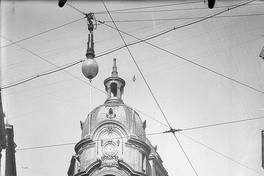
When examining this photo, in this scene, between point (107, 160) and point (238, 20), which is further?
point (107, 160)

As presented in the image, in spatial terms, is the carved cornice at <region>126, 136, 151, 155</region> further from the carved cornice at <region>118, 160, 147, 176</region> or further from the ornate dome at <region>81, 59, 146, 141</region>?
the carved cornice at <region>118, 160, 147, 176</region>

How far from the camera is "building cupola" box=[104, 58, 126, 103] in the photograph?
4244 centimetres

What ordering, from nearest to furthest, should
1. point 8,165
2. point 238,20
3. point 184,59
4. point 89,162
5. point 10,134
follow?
1. point 238,20
2. point 184,59
3. point 10,134
4. point 8,165
5. point 89,162

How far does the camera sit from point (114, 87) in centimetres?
4338

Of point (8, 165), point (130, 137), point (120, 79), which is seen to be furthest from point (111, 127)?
point (8, 165)

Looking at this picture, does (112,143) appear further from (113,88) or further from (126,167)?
(113,88)

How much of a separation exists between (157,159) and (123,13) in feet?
104

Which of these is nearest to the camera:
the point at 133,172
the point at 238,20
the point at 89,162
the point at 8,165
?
the point at 238,20

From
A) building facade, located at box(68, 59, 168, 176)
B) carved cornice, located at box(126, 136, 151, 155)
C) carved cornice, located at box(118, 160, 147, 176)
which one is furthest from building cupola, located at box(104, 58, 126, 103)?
carved cornice, located at box(118, 160, 147, 176)

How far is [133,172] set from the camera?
122 ft

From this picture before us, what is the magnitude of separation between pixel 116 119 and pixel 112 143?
81.3 inches

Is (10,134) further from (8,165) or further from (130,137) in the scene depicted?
(130,137)

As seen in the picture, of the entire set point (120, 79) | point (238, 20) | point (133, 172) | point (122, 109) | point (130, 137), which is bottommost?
point (238, 20)

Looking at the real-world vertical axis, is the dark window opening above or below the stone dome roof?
above
